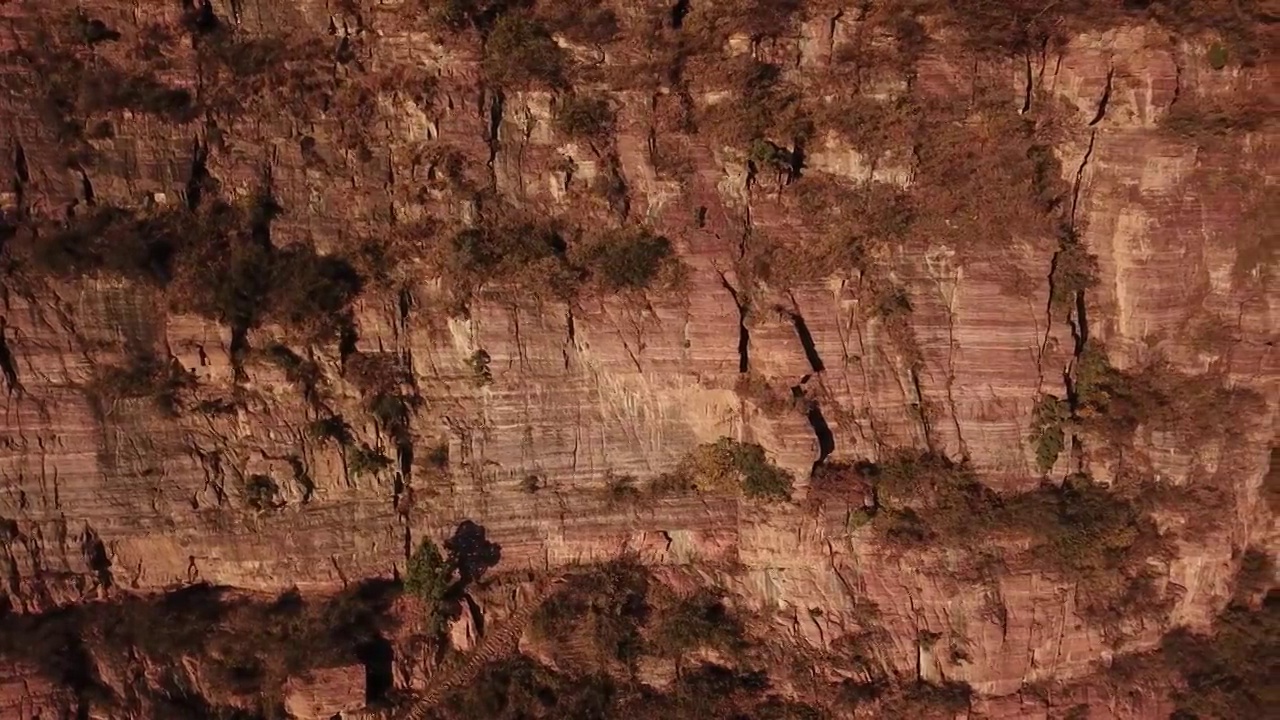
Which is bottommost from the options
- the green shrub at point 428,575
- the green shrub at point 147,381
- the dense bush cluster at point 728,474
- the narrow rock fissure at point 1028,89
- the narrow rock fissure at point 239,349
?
the green shrub at point 428,575

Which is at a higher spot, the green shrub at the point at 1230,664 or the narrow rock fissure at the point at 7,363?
the narrow rock fissure at the point at 7,363

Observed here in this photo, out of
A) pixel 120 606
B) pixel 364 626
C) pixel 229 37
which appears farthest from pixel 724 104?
pixel 120 606

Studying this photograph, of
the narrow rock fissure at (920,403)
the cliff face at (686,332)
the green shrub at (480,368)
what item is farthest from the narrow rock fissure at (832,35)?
the green shrub at (480,368)

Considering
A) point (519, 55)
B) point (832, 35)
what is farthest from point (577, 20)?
point (832, 35)

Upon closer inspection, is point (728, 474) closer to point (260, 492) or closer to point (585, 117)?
point (585, 117)

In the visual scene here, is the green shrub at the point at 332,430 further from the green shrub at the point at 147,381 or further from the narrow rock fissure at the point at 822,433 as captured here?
the narrow rock fissure at the point at 822,433

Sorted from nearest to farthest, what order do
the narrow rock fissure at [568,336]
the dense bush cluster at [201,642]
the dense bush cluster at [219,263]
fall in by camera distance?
1. the dense bush cluster at [219,263]
2. the dense bush cluster at [201,642]
3. the narrow rock fissure at [568,336]
